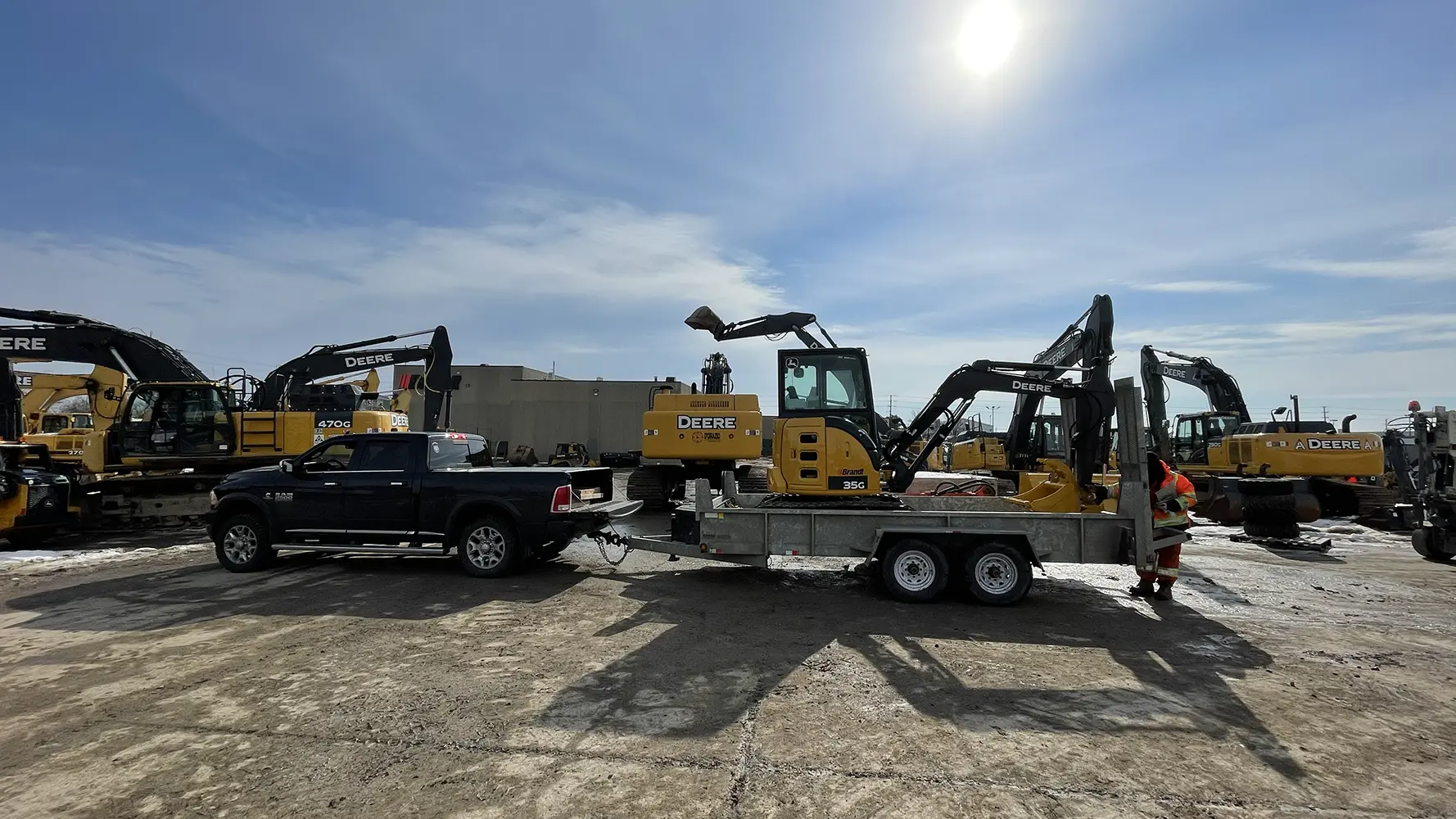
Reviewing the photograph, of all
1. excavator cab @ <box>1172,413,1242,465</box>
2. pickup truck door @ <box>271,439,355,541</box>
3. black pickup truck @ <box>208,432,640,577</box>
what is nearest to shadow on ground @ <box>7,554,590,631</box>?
black pickup truck @ <box>208,432,640,577</box>

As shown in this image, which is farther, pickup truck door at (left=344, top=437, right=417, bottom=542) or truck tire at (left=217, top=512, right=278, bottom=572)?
truck tire at (left=217, top=512, right=278, bottom=572)

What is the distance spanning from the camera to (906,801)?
11.4 ft

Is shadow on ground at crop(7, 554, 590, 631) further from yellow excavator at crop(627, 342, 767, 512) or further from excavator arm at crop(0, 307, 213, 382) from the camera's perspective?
excavator arm at crop(0, 307, 213, 382)

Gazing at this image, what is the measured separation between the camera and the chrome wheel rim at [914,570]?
26.0 feet

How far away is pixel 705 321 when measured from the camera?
43.3 ft

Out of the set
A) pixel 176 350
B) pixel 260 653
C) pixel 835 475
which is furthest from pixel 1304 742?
pixel 176 350

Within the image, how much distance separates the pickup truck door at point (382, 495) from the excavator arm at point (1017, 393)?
6.55m

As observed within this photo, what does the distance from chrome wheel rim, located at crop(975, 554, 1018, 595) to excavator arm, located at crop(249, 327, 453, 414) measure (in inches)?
523

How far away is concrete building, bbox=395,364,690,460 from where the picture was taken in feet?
136

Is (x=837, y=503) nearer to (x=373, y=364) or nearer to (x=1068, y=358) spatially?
(x=1068, y=358)

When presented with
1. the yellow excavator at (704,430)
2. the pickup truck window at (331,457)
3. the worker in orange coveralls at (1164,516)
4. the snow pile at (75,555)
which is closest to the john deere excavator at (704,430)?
the yellow excavator at (704,430)

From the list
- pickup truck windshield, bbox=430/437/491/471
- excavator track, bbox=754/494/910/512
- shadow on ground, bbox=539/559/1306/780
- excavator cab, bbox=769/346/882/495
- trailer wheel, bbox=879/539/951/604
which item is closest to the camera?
shadow on ground, bbox=539/559/1306/780

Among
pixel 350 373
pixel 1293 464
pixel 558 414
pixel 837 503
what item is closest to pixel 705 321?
pixel 837 503

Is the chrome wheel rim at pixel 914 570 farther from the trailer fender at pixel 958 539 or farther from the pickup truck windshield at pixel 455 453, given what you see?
the pickup truck windshield at pixel 455 453
